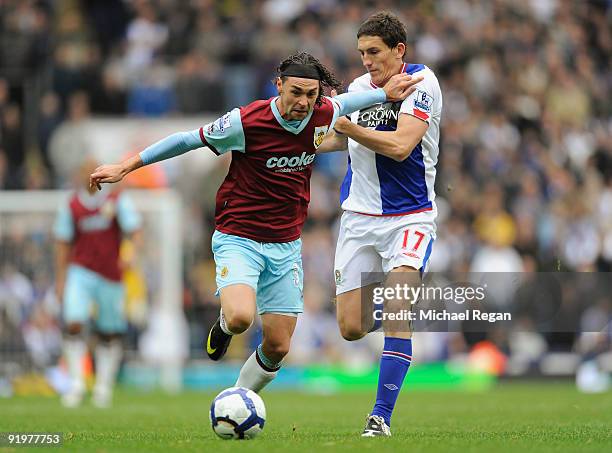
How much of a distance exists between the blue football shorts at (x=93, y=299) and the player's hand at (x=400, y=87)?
6848mm


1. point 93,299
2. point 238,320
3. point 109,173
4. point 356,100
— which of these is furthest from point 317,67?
point 93,299

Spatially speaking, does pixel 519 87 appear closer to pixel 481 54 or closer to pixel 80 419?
pixel 481 54

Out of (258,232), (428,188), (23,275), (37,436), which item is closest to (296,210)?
Answer: (258,232)

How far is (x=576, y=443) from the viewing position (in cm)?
848

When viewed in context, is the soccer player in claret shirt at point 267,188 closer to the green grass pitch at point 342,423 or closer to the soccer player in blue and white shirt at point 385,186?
the soccer player in blue and white shirt at point 385,186

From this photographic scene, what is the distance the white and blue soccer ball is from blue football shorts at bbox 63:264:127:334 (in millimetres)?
6724

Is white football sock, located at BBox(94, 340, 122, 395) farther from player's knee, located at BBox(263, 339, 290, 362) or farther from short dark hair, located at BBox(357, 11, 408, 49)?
short dark hair, located at BBox(357, 11, 408, 49)

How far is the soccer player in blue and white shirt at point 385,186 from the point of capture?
935cm

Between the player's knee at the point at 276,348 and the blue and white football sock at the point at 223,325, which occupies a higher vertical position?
the blue and white football sock at the point at 223,325

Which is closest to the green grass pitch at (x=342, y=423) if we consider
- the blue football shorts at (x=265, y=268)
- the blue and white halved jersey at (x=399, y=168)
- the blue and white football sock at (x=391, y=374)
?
the blue and white football sock at (x=391, y=374)

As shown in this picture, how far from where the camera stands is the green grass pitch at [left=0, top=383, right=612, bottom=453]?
27.2ft

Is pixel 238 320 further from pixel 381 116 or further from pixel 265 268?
pixel 381 116

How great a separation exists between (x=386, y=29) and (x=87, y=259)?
692cm

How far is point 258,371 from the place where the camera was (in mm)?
9648
